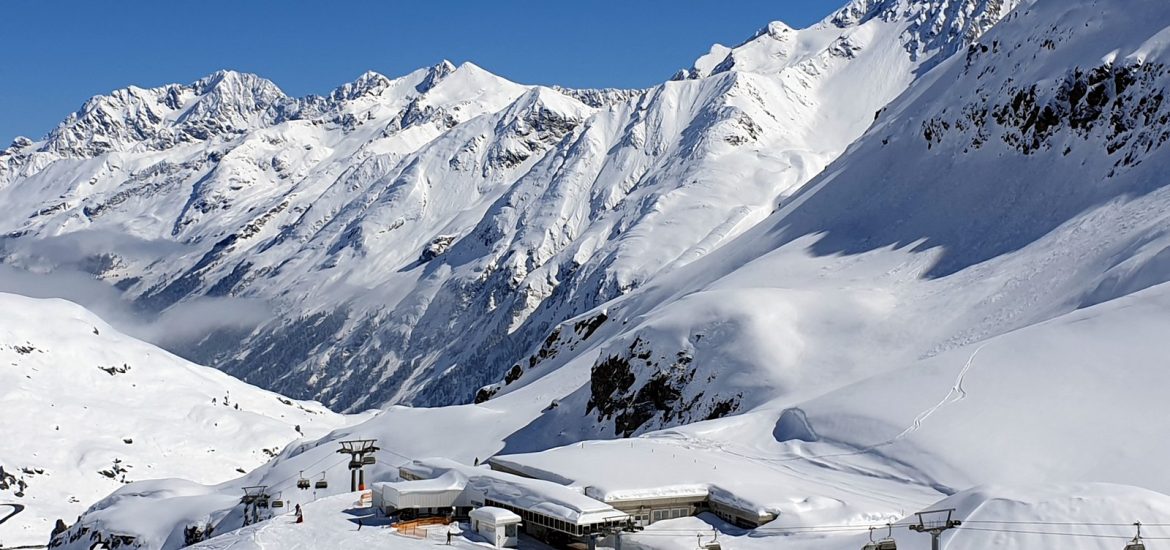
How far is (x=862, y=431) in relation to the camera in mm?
55938

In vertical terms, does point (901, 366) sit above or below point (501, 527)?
above

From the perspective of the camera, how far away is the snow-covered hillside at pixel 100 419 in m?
142

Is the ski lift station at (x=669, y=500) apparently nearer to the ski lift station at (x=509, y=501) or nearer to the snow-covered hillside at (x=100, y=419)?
the ski lift station at (x=509, y=501)

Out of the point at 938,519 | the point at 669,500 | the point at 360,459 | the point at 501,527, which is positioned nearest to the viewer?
the point at 938,519

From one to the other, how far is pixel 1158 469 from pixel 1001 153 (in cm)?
6259

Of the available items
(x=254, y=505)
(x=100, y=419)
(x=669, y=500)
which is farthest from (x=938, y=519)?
(x=100, y=419)

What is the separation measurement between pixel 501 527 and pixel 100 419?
136686 millimetres

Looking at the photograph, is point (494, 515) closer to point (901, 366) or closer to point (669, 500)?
point (669, 500)

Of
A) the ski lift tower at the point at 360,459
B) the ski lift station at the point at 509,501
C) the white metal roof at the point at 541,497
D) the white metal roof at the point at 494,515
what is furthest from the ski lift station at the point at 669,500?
the ski lift tower at the point at 360,459

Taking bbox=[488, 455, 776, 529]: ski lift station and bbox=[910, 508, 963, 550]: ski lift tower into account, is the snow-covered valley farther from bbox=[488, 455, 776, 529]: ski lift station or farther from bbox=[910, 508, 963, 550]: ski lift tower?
bbox=[910, 508, 963, 550]: ski lift tower

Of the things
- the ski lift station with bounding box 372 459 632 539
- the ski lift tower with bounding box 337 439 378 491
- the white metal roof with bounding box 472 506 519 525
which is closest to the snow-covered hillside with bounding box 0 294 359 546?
the ski lift tower with bounding box 337 439 378 491

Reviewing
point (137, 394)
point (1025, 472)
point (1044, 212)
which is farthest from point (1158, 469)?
point (137, 394)

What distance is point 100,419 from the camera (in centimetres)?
16125

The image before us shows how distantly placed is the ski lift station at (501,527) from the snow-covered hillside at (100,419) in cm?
9603
